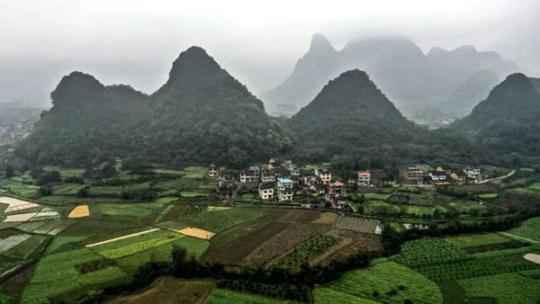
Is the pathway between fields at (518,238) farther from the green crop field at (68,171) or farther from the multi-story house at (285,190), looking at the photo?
the green crop field at (68,171)

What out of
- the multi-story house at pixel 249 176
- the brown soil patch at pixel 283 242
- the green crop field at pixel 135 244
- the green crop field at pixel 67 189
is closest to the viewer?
the brown soil patch at pixel 283 242

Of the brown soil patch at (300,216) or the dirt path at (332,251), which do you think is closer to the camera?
the dirt path at (332,251)

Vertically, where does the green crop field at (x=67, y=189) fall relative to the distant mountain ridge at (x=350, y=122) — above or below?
A: below

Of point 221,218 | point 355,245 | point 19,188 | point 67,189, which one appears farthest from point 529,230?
point 19,188

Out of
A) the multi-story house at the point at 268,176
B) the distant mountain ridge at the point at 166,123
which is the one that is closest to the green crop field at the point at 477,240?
the multi-story house at the point at 268,176

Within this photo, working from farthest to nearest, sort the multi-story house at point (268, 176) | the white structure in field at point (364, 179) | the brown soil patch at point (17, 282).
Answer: the multi-story house at point (268, 176) < the white structure in field at point (364, 179) < the brown soil patch at point (17, 282)

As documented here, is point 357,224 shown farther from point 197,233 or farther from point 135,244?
point 135,244

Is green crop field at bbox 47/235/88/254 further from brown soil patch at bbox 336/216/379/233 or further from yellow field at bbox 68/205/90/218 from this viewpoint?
brown soil patch at bbox 336/216/379/233

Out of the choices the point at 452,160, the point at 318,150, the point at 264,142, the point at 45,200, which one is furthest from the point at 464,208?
the point at 45,200
